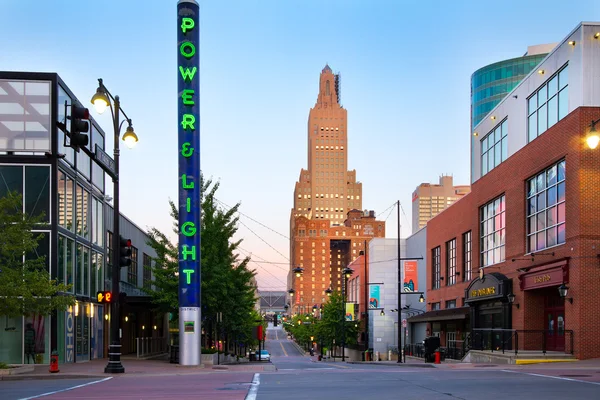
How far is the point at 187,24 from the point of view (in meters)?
34.8

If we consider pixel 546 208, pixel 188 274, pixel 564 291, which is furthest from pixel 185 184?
pixel 546 208

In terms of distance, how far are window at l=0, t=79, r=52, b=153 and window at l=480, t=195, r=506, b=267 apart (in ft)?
85.5

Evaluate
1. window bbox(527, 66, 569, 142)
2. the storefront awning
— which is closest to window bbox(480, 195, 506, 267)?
the storefront awning

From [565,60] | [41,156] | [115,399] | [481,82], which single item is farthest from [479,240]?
[481,82]

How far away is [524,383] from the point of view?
18.8 meters

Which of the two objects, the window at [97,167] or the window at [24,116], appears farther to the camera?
the window at [97,167]

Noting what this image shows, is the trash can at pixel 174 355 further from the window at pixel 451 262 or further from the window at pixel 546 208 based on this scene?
the window at pixel 451 262

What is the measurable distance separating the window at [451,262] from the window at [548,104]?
20.2 m

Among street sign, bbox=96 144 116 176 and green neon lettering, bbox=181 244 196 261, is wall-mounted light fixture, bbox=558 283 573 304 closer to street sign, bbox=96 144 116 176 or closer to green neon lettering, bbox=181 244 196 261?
green neon lettering, bbox=181 244 196 261

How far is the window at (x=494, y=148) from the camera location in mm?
45031

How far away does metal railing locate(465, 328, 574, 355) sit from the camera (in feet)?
114

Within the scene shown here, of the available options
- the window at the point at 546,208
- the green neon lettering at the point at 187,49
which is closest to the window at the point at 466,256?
the window at the point at 546,208

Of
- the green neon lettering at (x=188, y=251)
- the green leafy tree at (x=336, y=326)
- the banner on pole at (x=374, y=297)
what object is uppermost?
the green neon lettering at (x=188, y=251)

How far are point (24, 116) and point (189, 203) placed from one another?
9.54 meters
